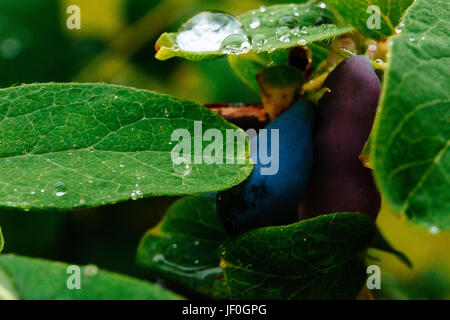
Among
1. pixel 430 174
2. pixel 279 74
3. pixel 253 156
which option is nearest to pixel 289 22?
pixel 279 74

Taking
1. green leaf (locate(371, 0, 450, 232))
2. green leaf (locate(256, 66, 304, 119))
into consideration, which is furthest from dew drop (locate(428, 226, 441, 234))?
green leaf (locate(256, 66, 304, 119))

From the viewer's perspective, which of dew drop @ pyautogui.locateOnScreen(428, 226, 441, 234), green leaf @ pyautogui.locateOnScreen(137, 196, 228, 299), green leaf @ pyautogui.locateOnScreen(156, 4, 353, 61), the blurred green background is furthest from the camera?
the blurred green background

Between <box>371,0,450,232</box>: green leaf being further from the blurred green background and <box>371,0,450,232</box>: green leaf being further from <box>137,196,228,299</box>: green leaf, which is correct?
the blurred green background

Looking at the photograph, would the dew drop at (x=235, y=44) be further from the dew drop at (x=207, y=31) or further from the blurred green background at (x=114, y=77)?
the blurred green background at (x=114, y=77)

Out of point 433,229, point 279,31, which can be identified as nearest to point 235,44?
point 279,31

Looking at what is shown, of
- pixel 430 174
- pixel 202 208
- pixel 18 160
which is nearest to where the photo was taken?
pixel 430 174

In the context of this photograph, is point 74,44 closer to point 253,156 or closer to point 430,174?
point 253,156

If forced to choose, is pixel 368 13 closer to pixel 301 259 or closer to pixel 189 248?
pixel 301 259
